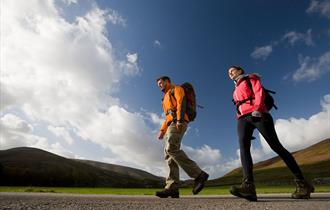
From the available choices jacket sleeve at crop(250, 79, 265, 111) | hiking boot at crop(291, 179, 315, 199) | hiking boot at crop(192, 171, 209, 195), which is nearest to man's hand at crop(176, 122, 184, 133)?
hiking boot at crop(192, 171, 209, 195)

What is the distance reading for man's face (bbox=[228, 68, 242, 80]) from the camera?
7.23m

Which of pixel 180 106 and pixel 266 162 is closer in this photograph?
pixel 180 106

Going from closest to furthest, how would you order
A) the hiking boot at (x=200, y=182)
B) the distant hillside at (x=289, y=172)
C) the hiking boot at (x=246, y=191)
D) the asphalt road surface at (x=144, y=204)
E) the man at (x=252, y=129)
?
the asphalt road surface at (x=144, y=204), the hiking boot at (x=246, y=191), the man at (x=252, y=129), the hiking boot at (x=200, y=182), the distant hillside at (x=289, y=172)

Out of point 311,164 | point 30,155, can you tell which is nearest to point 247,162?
point 311,164

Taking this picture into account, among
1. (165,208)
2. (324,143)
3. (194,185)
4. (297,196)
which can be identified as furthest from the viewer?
(324,143)

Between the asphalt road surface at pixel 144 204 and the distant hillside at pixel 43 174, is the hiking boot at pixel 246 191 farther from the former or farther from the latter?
the distant hillside at pixel 43 174

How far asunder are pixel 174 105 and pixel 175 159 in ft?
4.41

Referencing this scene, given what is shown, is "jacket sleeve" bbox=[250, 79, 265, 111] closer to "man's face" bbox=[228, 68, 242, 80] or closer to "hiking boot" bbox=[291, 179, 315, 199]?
"man's face" bbox=[228, 68, 242, 80]

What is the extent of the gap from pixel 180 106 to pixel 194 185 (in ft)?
6.19

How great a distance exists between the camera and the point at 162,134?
8297mm

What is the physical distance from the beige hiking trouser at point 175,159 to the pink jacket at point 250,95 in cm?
151

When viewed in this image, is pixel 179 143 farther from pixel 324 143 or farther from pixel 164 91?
pixel 324 143

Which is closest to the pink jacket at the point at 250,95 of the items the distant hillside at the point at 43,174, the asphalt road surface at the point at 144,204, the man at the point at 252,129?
the man at the point at 252,129

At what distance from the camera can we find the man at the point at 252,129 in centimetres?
645
